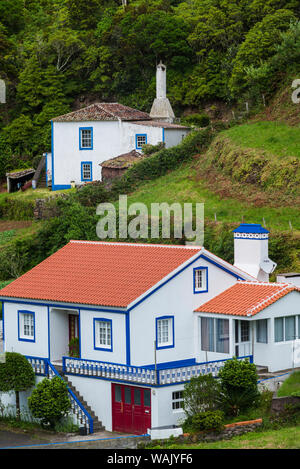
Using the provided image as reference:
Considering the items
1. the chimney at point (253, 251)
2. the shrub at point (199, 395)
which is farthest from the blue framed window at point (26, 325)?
the chimney at point (253, 251)

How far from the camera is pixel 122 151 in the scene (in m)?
70.2

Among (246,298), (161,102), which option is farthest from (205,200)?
(246,298)

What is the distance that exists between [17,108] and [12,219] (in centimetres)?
1910

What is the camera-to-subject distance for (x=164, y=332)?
3766 centimetres

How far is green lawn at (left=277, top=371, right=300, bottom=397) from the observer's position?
117 ft

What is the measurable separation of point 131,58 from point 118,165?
1735 centimetres

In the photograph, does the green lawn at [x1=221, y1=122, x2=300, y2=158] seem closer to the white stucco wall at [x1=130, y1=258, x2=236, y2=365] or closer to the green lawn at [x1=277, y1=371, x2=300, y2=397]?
the white stucco wall at [x1=130, y1=258, x2=236, y2=365]

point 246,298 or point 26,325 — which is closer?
point 246,298

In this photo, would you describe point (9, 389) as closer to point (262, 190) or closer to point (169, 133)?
point (262, 190)

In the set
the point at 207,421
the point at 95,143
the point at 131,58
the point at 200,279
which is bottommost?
the point at 207,421

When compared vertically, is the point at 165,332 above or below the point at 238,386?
above

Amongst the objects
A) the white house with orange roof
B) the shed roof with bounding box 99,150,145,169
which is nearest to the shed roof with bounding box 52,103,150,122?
the shed roof with bounding box 99,150,145,169

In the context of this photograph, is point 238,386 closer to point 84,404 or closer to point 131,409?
point 131,409

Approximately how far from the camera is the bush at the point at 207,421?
33250 mm
